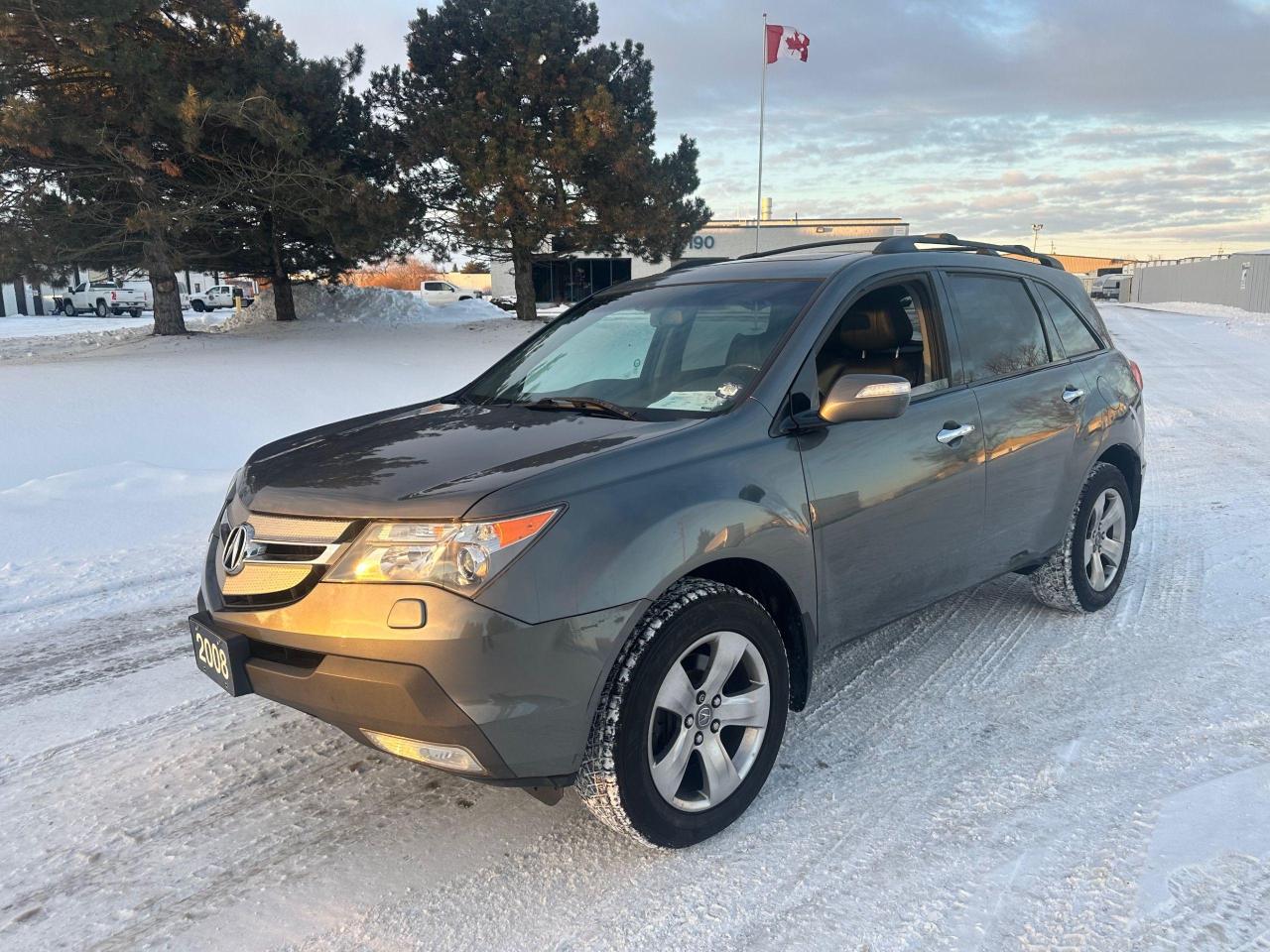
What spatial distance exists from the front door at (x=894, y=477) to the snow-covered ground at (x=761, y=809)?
1.81 ft

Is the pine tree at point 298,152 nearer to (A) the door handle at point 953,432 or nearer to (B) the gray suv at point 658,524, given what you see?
(B) the gray suv at point 658,524

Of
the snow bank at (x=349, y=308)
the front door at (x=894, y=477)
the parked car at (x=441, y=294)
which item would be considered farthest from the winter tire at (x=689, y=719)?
the parked car at (x=441, y=294)

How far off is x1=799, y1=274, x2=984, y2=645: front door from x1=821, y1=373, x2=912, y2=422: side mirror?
4.5 inches

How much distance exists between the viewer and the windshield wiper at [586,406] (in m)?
3.21

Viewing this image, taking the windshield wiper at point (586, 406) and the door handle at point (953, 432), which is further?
the door handle at point (953, 432)

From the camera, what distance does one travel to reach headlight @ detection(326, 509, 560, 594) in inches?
93.4

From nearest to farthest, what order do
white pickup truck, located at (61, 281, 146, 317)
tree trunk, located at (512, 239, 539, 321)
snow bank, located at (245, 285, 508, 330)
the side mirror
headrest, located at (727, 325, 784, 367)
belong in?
the side mirror → headrest, located at (727, 325, 784, 367) → tree trunk, located at (512, 239, 539, 321) → snow bank, located at (245, 285, 508, 330) → white pickup truck, located at (61, 281, 146, 317)

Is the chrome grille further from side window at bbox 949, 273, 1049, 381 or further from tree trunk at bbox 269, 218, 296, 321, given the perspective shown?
tree trunk at bbox 269, 218, 296, 321

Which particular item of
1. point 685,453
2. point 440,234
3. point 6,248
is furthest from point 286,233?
point 685,453

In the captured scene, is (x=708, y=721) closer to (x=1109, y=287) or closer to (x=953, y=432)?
(x=953, y=432)

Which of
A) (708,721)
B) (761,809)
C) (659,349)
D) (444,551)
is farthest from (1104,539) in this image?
(444,551)

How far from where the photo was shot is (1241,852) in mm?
2709

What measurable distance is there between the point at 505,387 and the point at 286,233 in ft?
56.7

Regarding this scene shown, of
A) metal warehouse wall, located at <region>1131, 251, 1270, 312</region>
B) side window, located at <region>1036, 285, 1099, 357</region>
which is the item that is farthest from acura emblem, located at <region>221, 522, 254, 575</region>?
metal warehouse wall, located at <region>1131, 251, 1270, 312</region>
